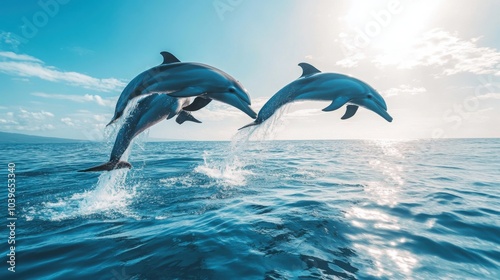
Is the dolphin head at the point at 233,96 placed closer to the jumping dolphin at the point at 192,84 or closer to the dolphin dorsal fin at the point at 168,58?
the jumping dolphin at the point at 192,84

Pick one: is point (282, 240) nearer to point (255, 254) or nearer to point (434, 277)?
point (255, 254)

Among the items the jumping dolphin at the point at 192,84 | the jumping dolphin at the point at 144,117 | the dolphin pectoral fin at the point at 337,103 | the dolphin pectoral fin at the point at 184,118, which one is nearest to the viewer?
the jumping dolphin at the point at 192,84

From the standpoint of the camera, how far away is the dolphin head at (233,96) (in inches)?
174

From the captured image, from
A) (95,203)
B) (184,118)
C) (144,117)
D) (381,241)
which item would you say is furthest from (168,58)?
(95,203)

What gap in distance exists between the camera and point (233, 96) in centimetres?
445

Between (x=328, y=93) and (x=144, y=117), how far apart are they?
3.95 m

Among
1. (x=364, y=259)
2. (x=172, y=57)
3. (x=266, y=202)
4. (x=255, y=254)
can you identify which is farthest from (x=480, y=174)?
(x=172, y=57)

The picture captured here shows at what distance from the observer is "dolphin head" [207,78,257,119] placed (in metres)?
4.42

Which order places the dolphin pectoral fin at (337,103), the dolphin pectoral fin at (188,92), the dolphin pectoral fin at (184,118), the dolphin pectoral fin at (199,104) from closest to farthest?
the dolphin pectoral fin at (188,92) < the dolphin pectoral fin at (199,104) < the dolphin pectoral fin at (337,103) < the dolphin pectoral fin at (184,118)

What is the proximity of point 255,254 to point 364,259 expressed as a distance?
6.30 ft

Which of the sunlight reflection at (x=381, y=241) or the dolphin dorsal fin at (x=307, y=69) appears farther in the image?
the dolphin dorsal fin at (x=307, y=69)

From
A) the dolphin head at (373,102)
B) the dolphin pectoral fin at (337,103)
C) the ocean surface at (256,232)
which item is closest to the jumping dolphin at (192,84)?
the dolphin pectoral fin at (337,103)

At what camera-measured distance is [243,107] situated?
449 cm

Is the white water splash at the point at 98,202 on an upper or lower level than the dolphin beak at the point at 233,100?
lower
